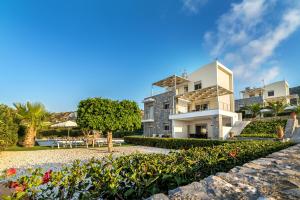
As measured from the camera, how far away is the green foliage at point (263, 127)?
65.4 ft

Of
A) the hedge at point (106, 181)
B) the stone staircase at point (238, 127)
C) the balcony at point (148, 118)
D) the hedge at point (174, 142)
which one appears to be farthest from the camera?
the balcony at point (148, 118)

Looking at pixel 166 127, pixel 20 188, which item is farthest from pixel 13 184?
pixel 166 127

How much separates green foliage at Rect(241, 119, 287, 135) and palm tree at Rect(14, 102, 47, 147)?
839 inches

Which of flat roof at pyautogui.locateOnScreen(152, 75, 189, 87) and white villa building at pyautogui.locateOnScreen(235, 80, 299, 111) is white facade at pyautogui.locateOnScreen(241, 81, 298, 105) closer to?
white villa building at pyautogui.locateOnScreen(235, 80, 299, 111)

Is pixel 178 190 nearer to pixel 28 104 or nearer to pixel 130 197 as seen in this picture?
pixel 130 197

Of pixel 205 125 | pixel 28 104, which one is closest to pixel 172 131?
pixel 205 125

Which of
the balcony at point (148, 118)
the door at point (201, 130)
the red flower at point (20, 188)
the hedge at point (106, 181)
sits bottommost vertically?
the door at point (201, 130)

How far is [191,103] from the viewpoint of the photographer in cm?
2891

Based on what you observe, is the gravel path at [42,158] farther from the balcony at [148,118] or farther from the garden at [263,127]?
the balcony at [148,118]

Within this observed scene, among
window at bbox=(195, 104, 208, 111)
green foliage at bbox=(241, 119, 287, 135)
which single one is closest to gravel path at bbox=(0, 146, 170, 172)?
green foliage at bbox=(241, 119, 287, 135)

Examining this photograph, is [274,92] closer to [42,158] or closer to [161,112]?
[161,112]

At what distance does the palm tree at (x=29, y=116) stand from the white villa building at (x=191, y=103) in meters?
14.5

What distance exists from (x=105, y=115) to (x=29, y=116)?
10.3m

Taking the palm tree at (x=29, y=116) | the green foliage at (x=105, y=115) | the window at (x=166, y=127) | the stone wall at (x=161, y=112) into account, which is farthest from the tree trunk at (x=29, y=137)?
the window at (x=166, y=127)
